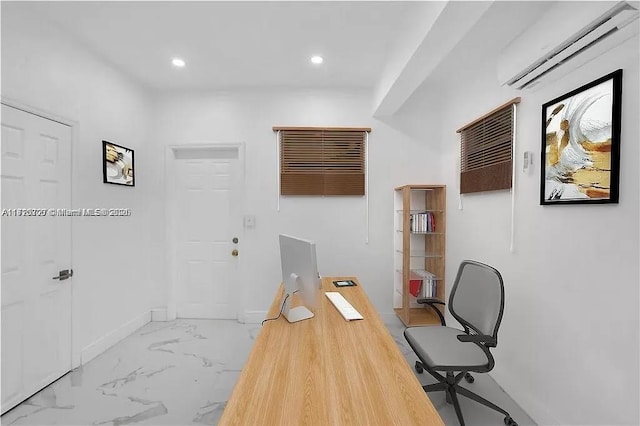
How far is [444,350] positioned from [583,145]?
1507mm

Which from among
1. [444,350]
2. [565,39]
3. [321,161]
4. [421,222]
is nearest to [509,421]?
[444,350]

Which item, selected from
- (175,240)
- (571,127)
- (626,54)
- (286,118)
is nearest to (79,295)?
(175,240)

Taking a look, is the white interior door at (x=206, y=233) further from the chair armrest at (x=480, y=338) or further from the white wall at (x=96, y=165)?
the chair armrest at (x=480, y=338)

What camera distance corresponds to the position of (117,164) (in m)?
3.11

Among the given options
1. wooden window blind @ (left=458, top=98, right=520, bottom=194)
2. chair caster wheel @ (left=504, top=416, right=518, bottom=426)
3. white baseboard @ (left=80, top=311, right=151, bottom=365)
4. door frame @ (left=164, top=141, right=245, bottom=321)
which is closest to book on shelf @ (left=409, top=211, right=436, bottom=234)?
wooden window blind @ (left=458, top=98, right=520, bottom=194)

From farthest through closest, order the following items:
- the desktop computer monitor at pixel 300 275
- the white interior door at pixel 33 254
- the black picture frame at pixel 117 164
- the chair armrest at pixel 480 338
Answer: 1. the black picture frame at pixel 117 164
2. the white interior door at pixel 33 254
3. the chair armrest at pixel 480 338
4. the desktop computer monitor at pixel 300 275

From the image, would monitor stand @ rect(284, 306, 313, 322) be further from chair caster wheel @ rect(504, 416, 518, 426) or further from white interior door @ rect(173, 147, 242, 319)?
white interior door @ rect(173, 147, 242, 319)

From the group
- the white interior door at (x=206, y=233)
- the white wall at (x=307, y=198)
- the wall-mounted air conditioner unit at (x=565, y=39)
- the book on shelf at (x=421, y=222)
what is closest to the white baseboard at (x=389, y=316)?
the white wall at (x=307, y=198)

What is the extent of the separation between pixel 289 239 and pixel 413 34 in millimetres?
1682

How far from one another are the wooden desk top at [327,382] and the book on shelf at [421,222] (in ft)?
6.14

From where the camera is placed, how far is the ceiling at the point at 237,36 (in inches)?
86.9

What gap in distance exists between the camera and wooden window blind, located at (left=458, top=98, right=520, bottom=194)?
2391 mm

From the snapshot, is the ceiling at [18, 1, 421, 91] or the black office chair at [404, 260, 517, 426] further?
the ceiling at [18, 1, 421, 91]

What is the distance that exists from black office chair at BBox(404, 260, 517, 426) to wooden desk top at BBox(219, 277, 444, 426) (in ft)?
1.77
